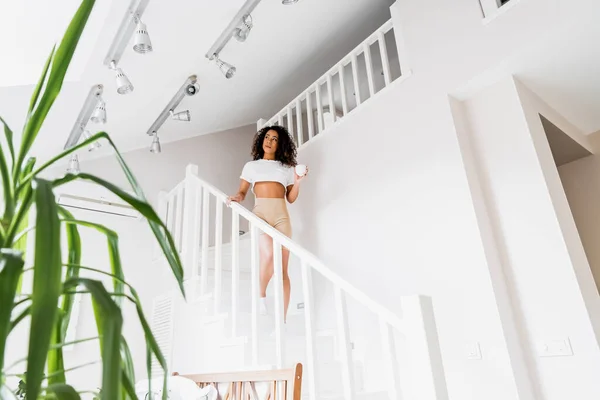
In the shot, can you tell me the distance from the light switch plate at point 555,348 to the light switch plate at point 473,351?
10.8 inches

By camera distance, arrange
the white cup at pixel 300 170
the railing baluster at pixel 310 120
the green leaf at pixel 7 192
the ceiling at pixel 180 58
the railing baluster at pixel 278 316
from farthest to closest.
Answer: the railing baluster at pixel 310 120 → the white cup at pixel 300 170 → the ceiling at pixel 180 58 → the railing baluster at pixel 278 316 → the green leaf at pixel 7 192

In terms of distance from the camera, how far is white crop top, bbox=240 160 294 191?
304 cm

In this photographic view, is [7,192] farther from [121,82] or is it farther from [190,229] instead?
[190,229]

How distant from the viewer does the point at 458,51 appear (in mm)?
2508

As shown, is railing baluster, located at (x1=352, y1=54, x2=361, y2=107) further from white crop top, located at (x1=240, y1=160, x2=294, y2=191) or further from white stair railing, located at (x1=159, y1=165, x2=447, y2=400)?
white stair railing, located at (x1=159, y1=165, x2=447, y2=400)

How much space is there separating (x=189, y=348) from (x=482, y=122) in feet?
7.59

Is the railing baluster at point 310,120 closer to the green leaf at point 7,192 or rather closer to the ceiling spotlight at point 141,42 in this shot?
the ceiling spotlight at point 141,42

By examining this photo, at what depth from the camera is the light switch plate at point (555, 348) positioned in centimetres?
189

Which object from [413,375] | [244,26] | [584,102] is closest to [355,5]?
A: [244,26]

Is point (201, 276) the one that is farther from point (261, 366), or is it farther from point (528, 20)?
point (528, 20)

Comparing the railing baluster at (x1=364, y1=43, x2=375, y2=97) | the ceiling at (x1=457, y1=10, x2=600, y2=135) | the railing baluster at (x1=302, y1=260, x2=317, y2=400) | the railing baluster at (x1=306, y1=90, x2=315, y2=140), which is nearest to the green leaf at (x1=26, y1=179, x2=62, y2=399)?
the railing baluster at (x1=302, y1=260, x2=317, y2=400)

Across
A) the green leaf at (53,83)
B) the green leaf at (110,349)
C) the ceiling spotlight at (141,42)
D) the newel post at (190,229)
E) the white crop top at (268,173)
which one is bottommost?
the green leaf at (110,349)

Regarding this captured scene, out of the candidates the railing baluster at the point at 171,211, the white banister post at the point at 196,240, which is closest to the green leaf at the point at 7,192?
the white banister post at the point at 196,240

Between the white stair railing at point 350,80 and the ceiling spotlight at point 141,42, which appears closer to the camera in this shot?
the ceiling spotlight at point 141,42
